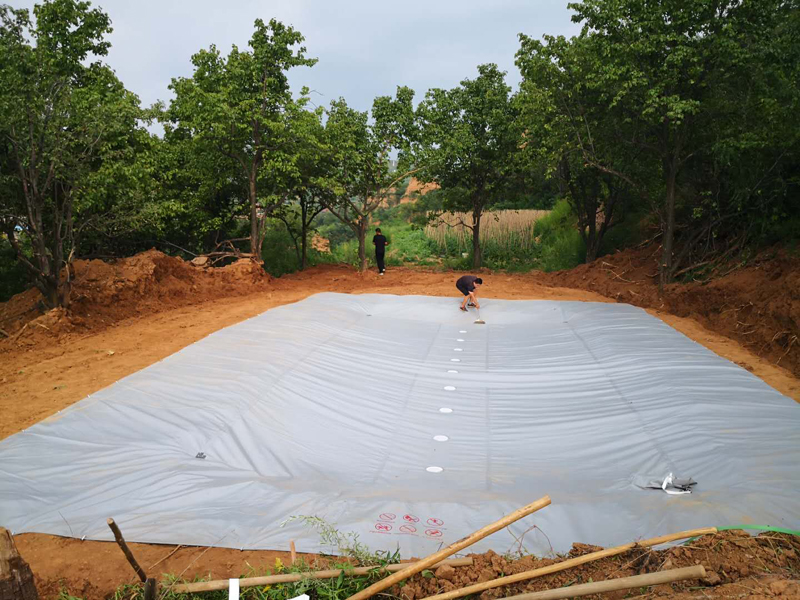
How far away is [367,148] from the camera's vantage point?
14.1 m

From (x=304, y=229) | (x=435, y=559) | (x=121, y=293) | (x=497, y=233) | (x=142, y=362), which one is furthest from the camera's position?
(x=497, y=233)

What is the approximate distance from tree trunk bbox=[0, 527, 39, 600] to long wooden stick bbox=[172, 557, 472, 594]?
591 millimetres

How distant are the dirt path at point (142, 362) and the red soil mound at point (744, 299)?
0.29 m

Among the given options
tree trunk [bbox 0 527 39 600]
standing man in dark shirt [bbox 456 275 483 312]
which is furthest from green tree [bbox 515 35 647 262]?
tree trunk [bbox 0 527 39 600]

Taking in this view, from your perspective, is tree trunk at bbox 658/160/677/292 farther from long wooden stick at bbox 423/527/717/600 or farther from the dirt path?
long wooden stick at bbox 423/527/717/600

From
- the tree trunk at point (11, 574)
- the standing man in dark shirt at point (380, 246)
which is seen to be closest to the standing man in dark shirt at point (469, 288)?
the standing man in dark shirt at point (380, 246)

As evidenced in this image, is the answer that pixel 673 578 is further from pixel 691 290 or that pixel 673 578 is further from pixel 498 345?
pixel 691 290

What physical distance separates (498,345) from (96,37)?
34.6 feet

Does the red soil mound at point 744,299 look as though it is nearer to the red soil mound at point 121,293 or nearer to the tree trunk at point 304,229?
the tree trunk at point 304,229

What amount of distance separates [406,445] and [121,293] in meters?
7.24

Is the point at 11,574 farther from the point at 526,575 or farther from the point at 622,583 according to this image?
the point at 622,583

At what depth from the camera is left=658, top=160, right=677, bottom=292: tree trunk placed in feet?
34.4

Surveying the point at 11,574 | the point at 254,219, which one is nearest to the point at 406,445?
the point at 11,574

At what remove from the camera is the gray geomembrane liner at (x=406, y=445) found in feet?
10.5
